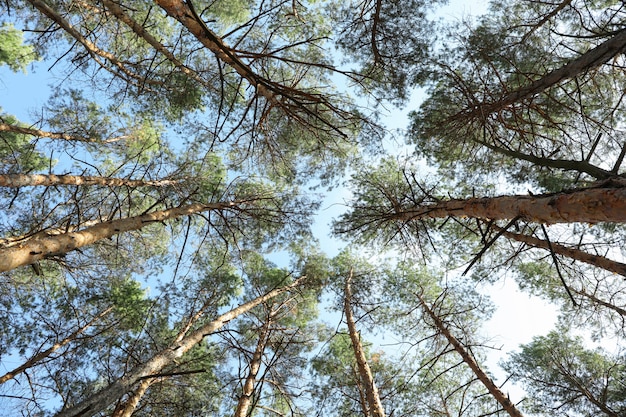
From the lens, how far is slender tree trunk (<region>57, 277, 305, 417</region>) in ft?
6.11

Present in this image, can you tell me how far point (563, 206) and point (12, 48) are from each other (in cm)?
1368

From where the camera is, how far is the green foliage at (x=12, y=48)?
9.77m

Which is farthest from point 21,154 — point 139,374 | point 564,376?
point 564,376

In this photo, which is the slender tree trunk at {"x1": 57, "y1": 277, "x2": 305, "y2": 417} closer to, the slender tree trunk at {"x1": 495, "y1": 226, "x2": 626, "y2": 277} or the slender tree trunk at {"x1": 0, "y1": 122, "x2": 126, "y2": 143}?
the slender tree trunk at {"x1": 0, "y1": 122, "x2": 126, "y2": 143}

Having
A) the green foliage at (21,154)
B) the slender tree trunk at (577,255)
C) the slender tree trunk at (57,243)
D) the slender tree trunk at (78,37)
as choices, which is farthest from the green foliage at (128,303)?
the slender tree trunk at (577,255)

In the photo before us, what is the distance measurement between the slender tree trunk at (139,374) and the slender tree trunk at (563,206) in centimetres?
277

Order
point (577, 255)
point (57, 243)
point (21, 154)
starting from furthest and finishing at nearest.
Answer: point (21, 154)
point (577, 255)
point (57, 243)

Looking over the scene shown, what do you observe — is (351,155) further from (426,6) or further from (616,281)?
(616,281)

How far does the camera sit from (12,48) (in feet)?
32.9

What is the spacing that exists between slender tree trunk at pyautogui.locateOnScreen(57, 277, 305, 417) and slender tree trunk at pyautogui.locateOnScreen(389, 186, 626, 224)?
2.77 meters

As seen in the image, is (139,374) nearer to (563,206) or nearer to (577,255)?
(563,206)

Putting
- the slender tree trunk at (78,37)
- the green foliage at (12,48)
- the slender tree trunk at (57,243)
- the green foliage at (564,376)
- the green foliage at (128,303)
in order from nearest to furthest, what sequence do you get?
the slender tree trunk at (57,243) < the slender tree trunk at (78,37) < the green foliage at (564,376) < the green foliage at (128,303) < the green foliage at (12,48)

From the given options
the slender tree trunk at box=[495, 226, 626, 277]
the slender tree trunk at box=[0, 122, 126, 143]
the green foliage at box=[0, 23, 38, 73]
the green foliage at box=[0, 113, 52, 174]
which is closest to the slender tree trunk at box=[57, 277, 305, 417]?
the slender tree trunk at box=[0, 122, 126, 143]

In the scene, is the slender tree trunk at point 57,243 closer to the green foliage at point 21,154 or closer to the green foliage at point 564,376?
the green foliage at point 21,154
